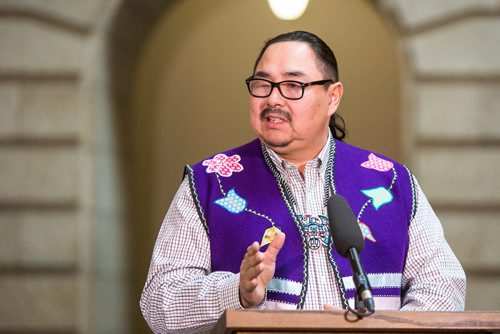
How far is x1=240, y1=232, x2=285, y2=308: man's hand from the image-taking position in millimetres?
3051

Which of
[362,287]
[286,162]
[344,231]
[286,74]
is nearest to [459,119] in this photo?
[286,162]

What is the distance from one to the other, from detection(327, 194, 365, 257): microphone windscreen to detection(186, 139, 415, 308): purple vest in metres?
0.73

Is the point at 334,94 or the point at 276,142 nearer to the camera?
the point at 276,142

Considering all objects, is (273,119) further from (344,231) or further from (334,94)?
(344,231)

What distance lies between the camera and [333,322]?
2791mm

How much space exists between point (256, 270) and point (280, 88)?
834mm

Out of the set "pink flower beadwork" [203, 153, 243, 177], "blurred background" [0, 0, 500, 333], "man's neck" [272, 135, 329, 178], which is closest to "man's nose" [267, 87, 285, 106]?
"man's neck" [272, 135, 329, 178]

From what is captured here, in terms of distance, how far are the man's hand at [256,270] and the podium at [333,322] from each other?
259mm

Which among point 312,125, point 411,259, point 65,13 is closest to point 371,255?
point 411,259

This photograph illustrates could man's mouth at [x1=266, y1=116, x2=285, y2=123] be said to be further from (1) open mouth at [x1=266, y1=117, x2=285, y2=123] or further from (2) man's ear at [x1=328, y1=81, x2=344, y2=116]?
(2) man's ear at [x1=328, y1=81, x2=344, y2=116]

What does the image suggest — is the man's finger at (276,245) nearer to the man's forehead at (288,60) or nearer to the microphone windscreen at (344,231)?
the microphone windscreen at (344,231)

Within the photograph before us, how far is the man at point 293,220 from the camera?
358 centimetres

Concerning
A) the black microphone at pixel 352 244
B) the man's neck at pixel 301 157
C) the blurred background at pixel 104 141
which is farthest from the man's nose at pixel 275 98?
the blurred background at pixel 104 141

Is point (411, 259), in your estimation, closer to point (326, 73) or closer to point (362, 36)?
point (326, 73)
